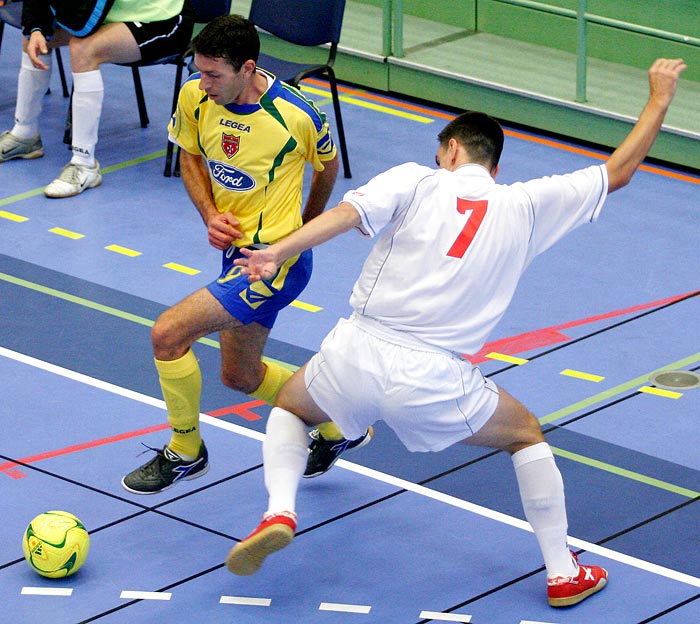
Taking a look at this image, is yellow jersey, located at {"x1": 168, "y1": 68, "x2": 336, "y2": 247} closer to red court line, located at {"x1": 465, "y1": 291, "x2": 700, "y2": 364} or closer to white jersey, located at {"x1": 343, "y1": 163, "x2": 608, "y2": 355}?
white jersey, located at {"x1": 343, "y1": 163, "x2": 608, "y2": 355}

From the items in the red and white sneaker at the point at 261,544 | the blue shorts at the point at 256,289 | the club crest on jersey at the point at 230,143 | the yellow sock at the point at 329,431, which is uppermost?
the club crest on jersey at the point at 230,143

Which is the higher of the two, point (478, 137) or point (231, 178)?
point (478, 137)

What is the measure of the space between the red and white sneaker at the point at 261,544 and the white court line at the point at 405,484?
1.27 meters

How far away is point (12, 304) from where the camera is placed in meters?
8.14

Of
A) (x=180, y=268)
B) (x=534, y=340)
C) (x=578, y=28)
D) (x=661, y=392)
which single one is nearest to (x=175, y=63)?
(x=180, y=268)

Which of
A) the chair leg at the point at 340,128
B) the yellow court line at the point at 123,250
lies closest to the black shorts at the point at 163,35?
the chair leg at the point at 340,128

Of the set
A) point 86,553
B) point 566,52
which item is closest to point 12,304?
point 86,553

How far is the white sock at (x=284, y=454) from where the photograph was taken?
530cm

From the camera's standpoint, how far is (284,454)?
5367 millimetres

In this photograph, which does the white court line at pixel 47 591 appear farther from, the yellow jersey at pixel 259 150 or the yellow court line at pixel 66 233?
the yellow court line at pixel 66 233

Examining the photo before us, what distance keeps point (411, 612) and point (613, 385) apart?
220 centimetres

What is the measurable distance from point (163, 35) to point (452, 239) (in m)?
5.13

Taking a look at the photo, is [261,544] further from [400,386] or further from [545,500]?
[545,500]

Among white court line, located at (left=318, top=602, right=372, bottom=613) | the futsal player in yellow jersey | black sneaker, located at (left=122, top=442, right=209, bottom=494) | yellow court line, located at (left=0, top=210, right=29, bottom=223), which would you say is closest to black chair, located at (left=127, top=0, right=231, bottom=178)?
yellow court line, located at (left=0, top=210, right=29, bottom=223)
